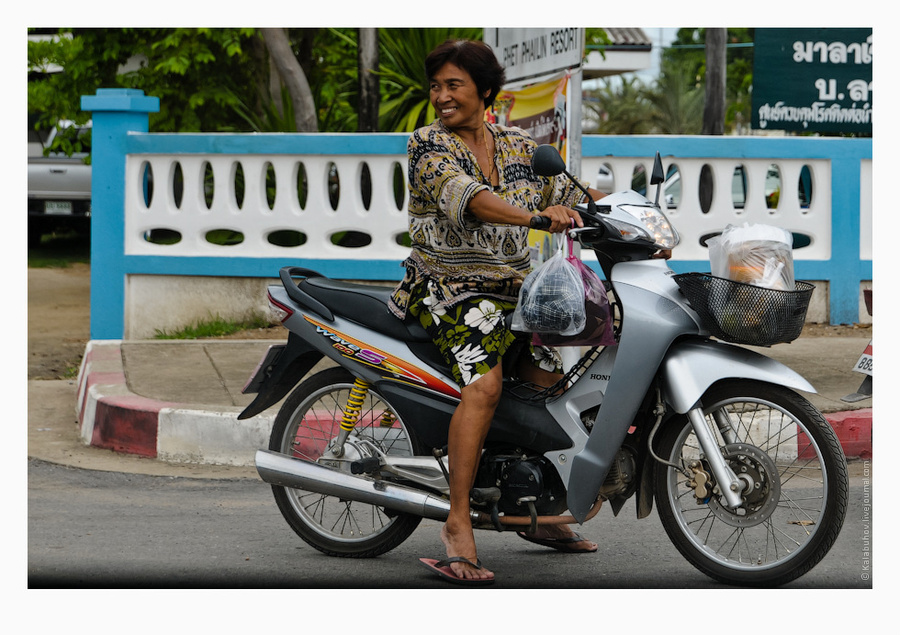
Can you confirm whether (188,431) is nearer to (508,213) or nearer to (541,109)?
(541,109)

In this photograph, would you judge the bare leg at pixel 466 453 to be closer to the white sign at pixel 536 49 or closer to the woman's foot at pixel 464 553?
the woman's foot at pixel 464 553

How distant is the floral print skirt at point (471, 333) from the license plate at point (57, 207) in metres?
14.2

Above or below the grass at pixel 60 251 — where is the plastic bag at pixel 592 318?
below

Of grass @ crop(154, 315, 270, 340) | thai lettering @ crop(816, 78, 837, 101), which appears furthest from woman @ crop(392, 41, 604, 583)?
thai lettering @ crop(816, 78, 837, 101)

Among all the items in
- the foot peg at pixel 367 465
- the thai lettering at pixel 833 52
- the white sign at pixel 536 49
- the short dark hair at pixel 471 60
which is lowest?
the foot peg at pixel 367 465

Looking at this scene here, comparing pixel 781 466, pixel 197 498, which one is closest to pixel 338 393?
pixel 197 498

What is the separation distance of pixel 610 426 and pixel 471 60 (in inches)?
50.7

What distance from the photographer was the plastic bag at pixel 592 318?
3.51m

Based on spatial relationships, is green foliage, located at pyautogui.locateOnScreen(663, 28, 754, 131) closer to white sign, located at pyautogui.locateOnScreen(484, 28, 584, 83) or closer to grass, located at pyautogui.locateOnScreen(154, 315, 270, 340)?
grass, located at pyautogui.locateOnScreen(154, 315, 270, 340)

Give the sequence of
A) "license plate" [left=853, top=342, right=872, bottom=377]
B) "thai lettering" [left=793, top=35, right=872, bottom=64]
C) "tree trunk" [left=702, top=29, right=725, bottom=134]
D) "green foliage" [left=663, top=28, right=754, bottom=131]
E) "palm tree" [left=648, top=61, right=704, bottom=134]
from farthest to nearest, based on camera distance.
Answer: "palm tree" [left=648, top=61, right=704, bottom=134], "green foliage" [left=663, top=28, right=754, bottom=131], "tree trunk" [left=702, top=29, right=725, bottom=134], "thai lettering" [left=793, top=35, right=872, bottom=64], "license plate" [left=853, top=342, right=872, bottom=377]

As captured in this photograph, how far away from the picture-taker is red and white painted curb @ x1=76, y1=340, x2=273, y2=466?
5723mm

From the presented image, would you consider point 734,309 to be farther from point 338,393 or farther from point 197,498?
point 197,498

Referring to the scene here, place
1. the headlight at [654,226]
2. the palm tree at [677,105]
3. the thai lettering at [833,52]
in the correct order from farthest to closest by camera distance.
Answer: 1. the palm tree at [677,105]
2. the thai lettering at [833,52]
3. the headlight at [654,226]

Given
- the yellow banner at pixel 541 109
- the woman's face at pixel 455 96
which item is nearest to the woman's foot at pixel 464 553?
the woman's face at pixel 455 96
